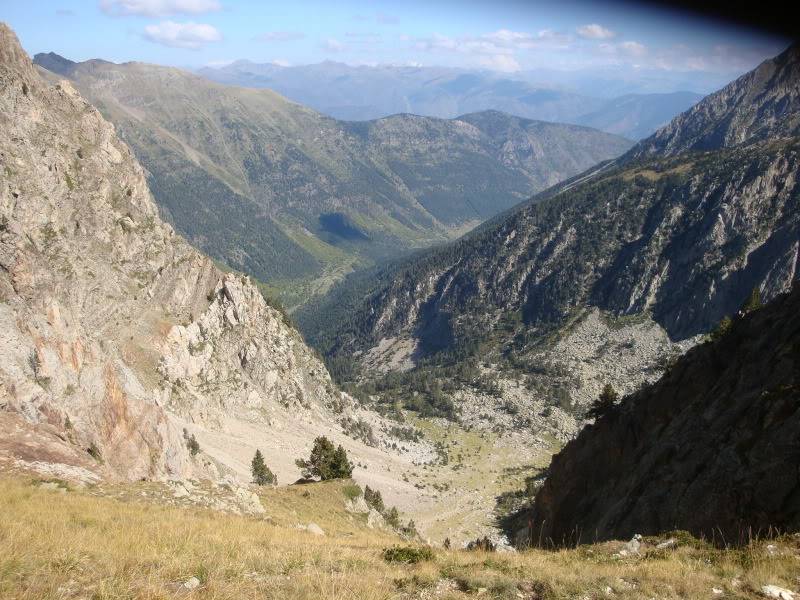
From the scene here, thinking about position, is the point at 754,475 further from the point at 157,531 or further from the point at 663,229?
the point at 663,229

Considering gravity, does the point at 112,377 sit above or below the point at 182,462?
above

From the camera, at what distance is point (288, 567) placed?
1140cm

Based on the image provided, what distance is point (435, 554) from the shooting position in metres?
14.5

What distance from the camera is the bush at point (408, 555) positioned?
44.7ft

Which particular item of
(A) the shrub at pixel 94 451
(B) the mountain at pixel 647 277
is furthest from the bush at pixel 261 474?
(B) the mountain at pixel 647 277

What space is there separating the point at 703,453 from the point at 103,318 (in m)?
67.8

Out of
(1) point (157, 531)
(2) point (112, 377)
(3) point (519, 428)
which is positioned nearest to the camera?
(1) point (157, 531)

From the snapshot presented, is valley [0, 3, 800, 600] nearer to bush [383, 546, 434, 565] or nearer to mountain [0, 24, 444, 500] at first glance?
bush [383, 546, 434, 565]

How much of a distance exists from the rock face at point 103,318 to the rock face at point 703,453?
24265mm

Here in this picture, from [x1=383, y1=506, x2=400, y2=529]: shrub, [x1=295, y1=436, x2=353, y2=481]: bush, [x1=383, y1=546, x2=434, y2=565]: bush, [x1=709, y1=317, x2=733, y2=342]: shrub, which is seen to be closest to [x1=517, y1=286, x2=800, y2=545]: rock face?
[x1=709, y1=317, x2=733, y2=342]: shrub

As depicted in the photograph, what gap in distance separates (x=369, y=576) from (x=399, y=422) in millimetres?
121788

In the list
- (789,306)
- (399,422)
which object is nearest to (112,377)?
(789,306)

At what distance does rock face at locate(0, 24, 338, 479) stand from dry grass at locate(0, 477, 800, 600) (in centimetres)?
1181

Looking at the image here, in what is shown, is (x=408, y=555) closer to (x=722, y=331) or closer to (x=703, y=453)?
(x=703, y=453)
